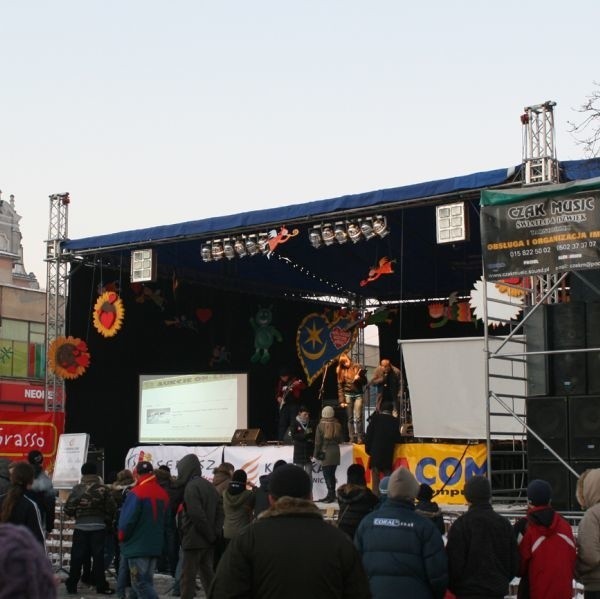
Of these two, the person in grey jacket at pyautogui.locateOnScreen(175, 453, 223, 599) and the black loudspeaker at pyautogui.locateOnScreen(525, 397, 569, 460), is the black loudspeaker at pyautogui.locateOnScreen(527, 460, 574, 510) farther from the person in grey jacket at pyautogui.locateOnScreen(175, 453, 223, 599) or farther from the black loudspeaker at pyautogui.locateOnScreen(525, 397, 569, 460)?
the person in grey jacket at pyautogui.locateOnScreen(175, 453, 223, 599)

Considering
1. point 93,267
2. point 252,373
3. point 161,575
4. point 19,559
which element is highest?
point 93,267

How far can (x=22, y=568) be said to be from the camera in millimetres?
2418

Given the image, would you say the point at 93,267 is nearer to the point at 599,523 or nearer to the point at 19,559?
the point at 599,523

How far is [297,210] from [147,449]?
501 centimetres

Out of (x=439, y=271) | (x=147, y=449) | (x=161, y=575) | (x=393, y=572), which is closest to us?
(x=393, y=572)

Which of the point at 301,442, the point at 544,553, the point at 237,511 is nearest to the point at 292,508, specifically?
the point at 544,553

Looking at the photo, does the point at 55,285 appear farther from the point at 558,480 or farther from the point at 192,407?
the point at 558,480

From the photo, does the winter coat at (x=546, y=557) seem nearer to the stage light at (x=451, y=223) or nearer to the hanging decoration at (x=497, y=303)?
the stage light at (x=451, y=223)

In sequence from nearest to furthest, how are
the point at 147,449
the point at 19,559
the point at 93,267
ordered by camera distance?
1. the point at 19,559
2. the point at 147,449
3. the point at 93,267

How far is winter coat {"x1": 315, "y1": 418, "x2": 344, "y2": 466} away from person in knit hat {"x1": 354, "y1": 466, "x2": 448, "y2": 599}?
29.9 ft

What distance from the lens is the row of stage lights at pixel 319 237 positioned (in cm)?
1609

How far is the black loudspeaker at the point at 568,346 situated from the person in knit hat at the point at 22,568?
9214mm

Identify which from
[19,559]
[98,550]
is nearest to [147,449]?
[98,550]

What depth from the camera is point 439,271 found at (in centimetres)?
2258
